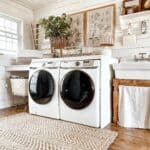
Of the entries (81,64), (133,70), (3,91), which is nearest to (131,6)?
(133,70)

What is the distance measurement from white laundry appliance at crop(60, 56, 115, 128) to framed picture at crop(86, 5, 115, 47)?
0.80 meters

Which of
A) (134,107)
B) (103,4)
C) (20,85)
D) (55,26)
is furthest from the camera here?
(103,4)

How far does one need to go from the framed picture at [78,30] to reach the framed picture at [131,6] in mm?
873

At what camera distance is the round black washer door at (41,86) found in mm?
2652

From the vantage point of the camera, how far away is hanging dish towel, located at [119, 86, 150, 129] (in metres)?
2.20

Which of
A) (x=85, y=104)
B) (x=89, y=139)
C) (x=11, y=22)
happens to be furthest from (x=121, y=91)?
(x=11, y=22)

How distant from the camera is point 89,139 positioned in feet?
6.11

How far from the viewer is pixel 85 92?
2.31m

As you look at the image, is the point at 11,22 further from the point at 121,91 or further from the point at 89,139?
the point at 89,139

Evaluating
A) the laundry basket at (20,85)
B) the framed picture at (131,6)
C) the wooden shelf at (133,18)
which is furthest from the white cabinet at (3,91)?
the framed picture at (131,6)

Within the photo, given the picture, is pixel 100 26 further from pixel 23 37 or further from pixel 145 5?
pixel 23 37

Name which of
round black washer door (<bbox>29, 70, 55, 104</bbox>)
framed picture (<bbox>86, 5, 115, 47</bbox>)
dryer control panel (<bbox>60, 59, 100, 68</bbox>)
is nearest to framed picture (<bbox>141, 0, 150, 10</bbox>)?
framed picture (<bbox>86, 5, 115, 47</bbox>)

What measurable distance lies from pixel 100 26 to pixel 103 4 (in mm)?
409

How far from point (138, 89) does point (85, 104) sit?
2.30 ft
